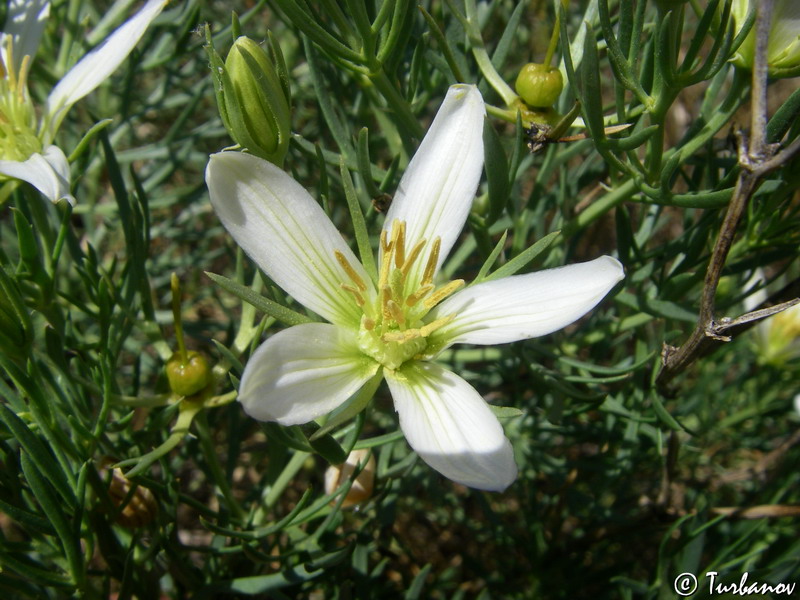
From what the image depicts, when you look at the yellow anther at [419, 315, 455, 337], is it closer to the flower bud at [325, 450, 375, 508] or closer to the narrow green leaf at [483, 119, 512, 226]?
the narrow green leaf at [483, 119, 512, 226]

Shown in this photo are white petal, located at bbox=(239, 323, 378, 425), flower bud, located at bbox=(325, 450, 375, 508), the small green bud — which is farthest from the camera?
flower bud, located at bbox=(325, 450, 375, 508)

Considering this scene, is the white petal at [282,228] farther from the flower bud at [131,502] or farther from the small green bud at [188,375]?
the flower bud at [131,502]

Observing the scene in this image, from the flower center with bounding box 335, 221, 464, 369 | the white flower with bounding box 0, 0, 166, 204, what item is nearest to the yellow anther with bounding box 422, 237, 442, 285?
the flower center with bounding box 335, 221, 464, 369

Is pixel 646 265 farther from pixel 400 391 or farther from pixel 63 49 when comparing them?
pixel 63 49

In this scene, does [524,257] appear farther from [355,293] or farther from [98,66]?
[98,66]

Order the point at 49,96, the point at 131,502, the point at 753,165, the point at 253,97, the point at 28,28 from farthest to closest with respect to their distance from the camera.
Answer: the point at 28,28 < the point at 49,96 < the point at 131,502 < the point at 253,97 < the point at 753,165

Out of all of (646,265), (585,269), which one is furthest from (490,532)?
(585,269)

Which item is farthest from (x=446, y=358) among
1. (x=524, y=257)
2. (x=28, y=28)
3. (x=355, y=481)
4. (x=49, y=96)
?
(x=28, y=28)
